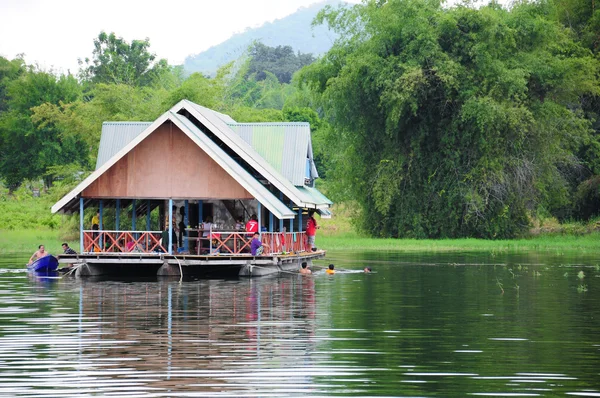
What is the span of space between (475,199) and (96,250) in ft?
85.4

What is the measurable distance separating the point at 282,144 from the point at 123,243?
703cm

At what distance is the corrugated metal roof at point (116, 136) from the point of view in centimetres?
3944

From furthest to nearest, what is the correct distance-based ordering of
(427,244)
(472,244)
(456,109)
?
(456,109)
(427,244)
(472,244)

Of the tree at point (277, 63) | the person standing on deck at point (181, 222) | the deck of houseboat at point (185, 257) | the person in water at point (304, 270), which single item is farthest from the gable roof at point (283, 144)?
the tree at point (277, 63)

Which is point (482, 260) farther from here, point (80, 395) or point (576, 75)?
point (80, 395)

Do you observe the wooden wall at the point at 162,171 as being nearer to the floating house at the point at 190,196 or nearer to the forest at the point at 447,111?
the floating house at the point at 190,196

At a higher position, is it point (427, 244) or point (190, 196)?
point (190, 196)

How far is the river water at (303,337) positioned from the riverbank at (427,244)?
16852 millimetres

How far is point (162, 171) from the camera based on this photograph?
114 feet

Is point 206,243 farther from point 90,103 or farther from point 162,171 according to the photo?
point 90,103

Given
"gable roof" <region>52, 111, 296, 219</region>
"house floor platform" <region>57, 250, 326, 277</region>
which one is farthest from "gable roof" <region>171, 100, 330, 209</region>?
"house floor platform" <region>57, 250, 326, 277</region>

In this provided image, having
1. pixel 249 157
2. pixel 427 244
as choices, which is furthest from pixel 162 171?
pixel 427 244

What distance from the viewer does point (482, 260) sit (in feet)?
135

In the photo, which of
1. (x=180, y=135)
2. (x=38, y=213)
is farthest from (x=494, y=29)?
(x=38, y=213)
